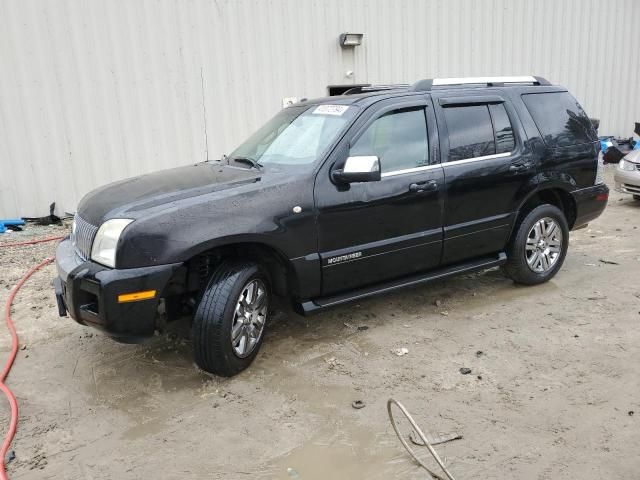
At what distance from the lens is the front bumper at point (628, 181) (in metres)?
8.67

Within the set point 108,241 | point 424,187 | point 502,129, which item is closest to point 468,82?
point 502,129

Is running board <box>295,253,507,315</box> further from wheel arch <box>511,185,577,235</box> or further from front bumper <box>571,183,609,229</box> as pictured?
front bumper <box>571,183,609,229</box>

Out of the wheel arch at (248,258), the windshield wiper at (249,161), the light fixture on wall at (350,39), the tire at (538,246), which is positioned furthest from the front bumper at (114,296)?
the light fixture on wall at (350,39)

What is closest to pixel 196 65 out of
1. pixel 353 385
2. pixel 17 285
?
pixel 17 285

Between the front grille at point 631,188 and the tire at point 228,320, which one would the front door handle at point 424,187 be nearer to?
the tire at point 228,320

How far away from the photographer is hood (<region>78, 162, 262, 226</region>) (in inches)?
141

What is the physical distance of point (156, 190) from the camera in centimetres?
383

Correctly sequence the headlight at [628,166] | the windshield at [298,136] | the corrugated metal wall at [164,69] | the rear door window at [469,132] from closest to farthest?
the windshield at [298,136] < the rear door window at [469,132] < the corrugated metal wall at [164,69] < the headlight at [628,166]

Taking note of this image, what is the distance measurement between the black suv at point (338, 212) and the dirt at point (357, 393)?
14.7 inches

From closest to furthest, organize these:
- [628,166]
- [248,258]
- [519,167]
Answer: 1. [248,258]
2. [519,167]
3. [628,166]

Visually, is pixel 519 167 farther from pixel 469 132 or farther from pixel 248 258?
pixel 248 258

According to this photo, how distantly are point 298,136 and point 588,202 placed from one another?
3.03 metres

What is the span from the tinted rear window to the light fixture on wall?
5.13 metres

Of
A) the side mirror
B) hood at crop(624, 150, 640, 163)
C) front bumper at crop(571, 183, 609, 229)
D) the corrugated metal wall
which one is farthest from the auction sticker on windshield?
hood at crop(624, 150, 640, 163)
